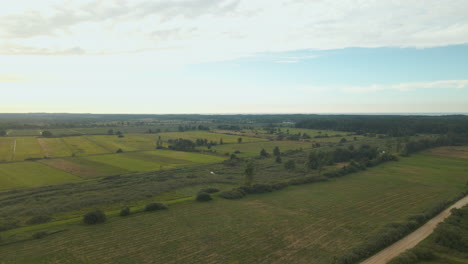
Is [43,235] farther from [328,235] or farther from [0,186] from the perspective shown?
[328,235]

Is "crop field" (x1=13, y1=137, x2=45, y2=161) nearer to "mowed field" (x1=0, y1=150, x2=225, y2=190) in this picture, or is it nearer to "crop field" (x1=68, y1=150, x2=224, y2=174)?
"mowed field" (x1=0, y1=150, x2=225, y2=190)

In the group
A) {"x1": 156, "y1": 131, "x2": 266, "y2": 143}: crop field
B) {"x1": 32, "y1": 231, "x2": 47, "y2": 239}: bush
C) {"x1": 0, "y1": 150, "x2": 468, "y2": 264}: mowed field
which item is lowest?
{"x1": 0, "y1": 150, "x2": 468, "y2": 264}: mowed field

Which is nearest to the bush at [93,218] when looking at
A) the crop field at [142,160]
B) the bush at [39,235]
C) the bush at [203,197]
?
the bush at [39,235]

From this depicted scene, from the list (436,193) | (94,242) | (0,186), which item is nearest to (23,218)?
(94,242)

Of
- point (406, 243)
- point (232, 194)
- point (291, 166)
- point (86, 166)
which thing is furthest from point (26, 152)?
point (406, 243)

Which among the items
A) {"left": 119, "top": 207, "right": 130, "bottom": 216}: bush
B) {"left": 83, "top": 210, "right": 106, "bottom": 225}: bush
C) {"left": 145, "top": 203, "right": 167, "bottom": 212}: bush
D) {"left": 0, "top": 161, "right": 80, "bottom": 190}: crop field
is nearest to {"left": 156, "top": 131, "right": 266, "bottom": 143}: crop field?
{"left": 0, "top": 161, "right": 80, "bottom": 190}: crop field
